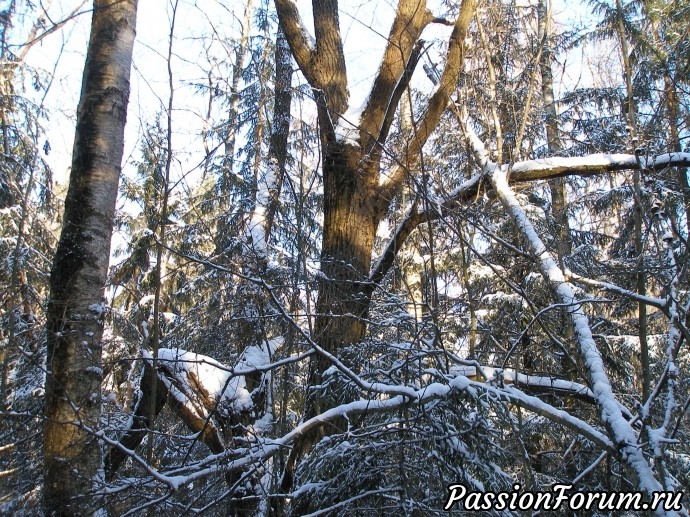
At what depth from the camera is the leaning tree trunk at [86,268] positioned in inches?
80.0

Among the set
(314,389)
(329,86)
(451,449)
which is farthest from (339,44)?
(451,449)

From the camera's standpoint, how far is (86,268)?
7.57 ft

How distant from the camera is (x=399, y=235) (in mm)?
3982

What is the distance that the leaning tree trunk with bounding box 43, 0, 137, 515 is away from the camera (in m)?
2.03

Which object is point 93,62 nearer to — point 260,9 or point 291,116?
point 291,116

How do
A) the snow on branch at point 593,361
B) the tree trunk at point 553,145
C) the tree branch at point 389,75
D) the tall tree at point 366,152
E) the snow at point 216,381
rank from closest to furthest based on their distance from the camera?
the snow on branch at point 593,361 → the snow at point 216,381 → the tall tree at point 366,152 → the tree branch at point 389,75 → the tree trunk at point 553,145

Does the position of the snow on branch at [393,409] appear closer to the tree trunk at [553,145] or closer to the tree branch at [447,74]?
the tree branch at [447,74]

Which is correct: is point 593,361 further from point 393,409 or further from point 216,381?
point 216,381

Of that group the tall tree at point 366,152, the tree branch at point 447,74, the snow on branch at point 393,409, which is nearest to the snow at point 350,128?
the tall tree at point 366,152

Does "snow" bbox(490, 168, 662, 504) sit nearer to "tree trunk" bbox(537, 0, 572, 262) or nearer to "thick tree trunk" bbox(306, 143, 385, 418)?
"thick tree trunk" bbox(306, 143, 385, 418)

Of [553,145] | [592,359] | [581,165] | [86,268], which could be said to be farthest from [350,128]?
[553,145]

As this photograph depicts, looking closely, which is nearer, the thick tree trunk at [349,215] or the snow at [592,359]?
the snow at [592,359]

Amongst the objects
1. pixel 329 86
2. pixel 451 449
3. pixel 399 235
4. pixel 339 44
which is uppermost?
pixel 339 44

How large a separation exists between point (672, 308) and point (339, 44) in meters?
3.24
